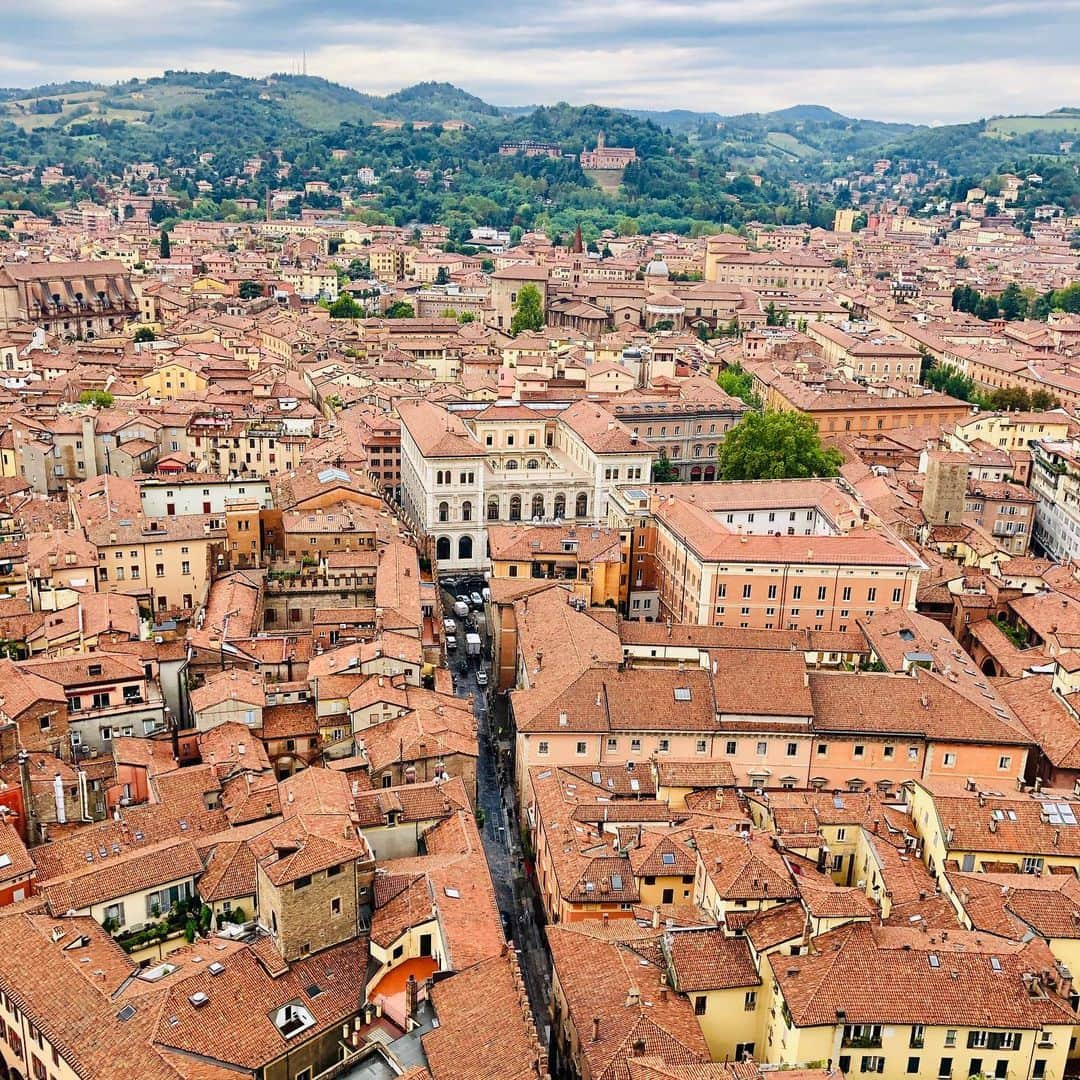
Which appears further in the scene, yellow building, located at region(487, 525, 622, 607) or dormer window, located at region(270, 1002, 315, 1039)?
yellow building, located at region(487, 525, 622, 607)

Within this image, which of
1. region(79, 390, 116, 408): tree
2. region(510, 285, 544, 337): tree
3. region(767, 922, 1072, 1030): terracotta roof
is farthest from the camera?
region(510, 285, 544, 337): tree

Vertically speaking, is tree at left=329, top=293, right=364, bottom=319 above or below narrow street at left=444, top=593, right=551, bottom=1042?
above

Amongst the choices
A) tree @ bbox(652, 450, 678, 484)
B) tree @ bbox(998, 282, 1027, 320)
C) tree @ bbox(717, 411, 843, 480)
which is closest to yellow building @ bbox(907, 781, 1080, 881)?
tree @ bbox(717, 411, 843, 480)

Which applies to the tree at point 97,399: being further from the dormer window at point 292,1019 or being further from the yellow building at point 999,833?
the yellow building at point 999,833

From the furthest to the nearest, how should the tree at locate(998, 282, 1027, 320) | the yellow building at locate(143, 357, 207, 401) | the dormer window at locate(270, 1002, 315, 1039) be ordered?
the tree at locate(998, 282, 1027, 320) < the yellow building at locate(143, 357, 207, 401) < the dormer window at locate(270, 1002, 315, 1039)

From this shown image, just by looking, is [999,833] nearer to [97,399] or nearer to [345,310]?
[97,399]

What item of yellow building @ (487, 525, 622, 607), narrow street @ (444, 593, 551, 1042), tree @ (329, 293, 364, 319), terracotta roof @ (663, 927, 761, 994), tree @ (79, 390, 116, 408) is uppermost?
tree @ (329, 293, 364, 319)

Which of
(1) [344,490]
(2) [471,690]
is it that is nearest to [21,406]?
(1) [344,490]

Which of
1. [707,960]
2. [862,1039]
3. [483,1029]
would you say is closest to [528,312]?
[707,960]

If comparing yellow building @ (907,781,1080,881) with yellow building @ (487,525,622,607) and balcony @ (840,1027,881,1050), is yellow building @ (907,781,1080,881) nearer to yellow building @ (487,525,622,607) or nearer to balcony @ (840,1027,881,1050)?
balcony @ (840,1027,881,1050)
